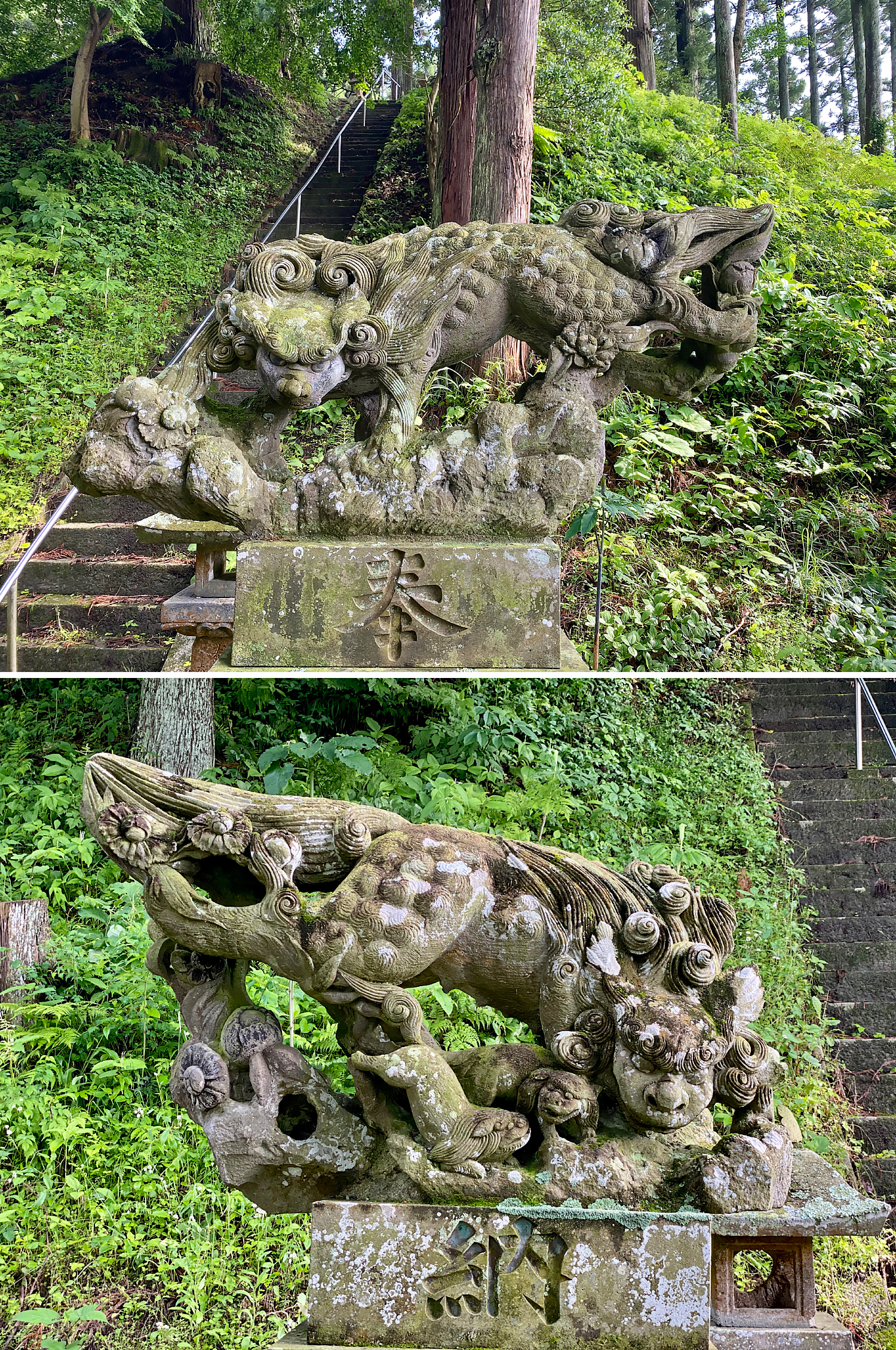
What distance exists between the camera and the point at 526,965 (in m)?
2.99

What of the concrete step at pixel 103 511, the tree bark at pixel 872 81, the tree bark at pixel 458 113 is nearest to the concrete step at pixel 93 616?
the concrete step at pixel 103 511

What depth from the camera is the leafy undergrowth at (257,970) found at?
166 inches

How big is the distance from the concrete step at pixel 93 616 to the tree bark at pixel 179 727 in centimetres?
55

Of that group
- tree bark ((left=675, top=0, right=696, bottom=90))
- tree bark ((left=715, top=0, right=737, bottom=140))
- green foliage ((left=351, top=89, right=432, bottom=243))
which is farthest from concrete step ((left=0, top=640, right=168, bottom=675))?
tree bark ((left=675, top=0, right=696, bottom=90))

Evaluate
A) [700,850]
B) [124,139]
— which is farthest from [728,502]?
[124,139]

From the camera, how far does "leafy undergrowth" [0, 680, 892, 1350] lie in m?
4.21

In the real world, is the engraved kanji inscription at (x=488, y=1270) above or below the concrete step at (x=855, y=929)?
above

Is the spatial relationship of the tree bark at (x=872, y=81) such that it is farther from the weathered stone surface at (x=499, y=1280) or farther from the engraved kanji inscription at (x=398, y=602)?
the weathered stone surface at (x=499, y=1280)

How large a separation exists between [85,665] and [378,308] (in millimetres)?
3493

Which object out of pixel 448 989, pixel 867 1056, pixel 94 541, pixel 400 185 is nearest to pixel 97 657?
pixel 94 541

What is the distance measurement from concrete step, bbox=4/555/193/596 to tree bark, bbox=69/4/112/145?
21.5 ft

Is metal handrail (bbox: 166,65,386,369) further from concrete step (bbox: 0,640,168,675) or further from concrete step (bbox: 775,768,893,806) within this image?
concrete step (bbox: 775,768,893,806)

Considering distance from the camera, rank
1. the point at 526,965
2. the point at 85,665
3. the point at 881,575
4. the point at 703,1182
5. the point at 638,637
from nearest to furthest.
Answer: the point at 703,1182 → the point at 526,965 → the point at 85,665 → the point at 638,637 → the point at 881,575

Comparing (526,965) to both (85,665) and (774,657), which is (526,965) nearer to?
(85,665)
